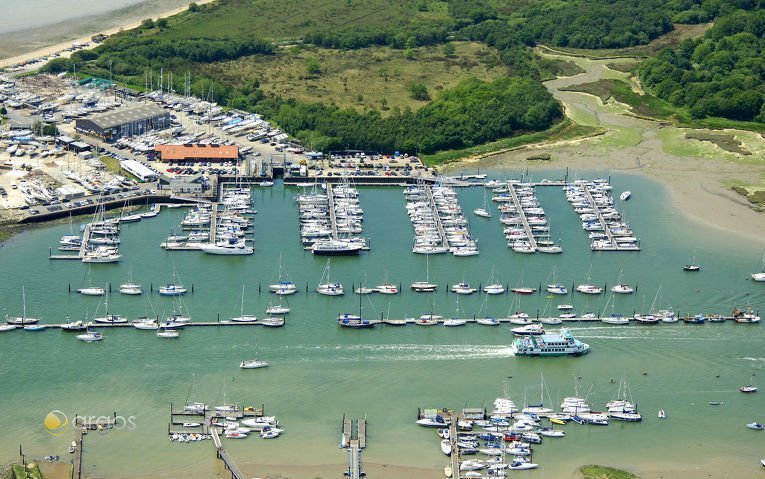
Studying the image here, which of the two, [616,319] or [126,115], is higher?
[126,115]

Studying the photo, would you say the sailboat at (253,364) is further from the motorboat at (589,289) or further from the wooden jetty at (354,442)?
the motorboat at (589,289)

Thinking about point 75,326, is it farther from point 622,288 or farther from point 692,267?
point 692,267

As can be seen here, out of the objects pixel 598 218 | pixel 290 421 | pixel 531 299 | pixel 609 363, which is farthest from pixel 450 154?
pixel 290 421

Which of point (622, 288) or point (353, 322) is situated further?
point (622, 288)

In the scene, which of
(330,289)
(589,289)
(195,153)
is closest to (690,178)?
(589,289)

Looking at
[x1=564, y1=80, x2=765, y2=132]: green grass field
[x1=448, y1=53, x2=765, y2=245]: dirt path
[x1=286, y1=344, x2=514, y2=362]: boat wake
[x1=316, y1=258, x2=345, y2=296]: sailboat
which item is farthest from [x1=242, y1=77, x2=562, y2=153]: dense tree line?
[x1=286, y1=344, x2=514, y2=362]: boat wake

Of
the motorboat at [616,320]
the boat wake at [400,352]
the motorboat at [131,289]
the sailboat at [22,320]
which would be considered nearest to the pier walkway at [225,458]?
the boat wake at [400,352]

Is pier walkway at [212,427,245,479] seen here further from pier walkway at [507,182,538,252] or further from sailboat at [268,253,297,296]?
pier walkway at [507,182,538,252]

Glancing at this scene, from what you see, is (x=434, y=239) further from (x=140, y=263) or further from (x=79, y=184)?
(x=79, y=184)
